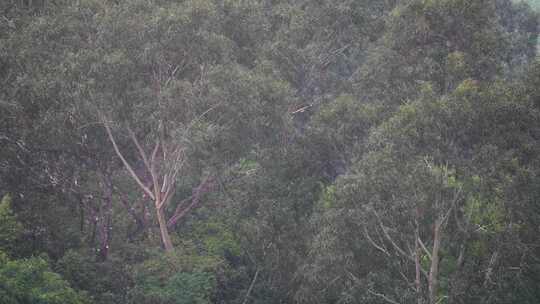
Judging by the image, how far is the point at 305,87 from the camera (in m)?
21.1

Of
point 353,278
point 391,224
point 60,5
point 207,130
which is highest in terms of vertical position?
point 60,5

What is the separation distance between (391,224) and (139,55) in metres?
8.11

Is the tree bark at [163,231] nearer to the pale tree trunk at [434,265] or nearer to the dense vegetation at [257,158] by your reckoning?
the dense vegetation at [257,158]

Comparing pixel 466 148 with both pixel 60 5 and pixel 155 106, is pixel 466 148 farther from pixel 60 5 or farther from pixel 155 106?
pixel 60 5

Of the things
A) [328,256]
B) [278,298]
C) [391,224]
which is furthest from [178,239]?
[391,224]

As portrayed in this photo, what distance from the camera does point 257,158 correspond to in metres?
17.9

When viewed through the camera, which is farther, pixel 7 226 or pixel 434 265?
pixel 7 226

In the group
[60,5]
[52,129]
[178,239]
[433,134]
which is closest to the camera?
[433,134]

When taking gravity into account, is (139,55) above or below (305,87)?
above

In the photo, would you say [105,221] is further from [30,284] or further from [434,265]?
[434,265]

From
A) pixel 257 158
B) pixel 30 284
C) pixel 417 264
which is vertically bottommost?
pixel 257 158

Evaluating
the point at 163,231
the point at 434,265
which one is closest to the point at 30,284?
the point at 163,231

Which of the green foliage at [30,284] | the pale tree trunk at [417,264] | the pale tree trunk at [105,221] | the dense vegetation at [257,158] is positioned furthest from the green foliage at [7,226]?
the pale tree trunk at [417,264]

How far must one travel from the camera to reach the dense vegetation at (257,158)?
505 inches
